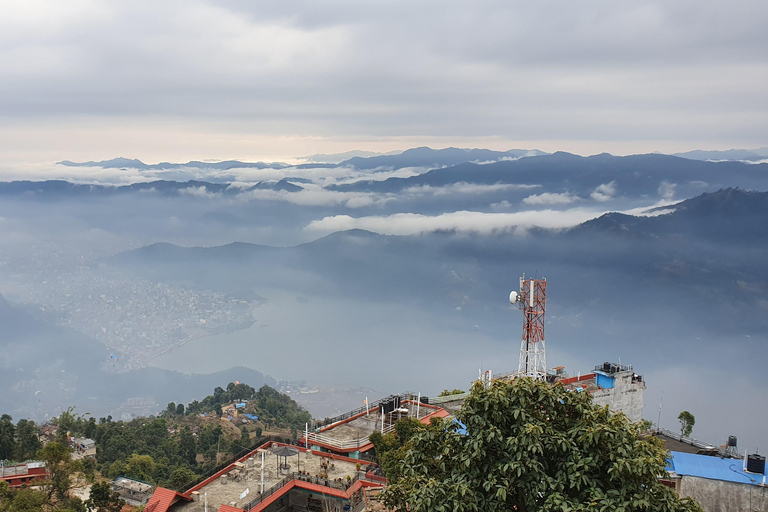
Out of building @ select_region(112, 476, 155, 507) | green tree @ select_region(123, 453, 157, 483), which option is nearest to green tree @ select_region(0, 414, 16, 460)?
green tree @ select_region(123, 453, 157, 483)

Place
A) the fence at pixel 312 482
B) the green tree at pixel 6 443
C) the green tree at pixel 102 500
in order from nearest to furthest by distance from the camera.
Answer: the fence at pixel 312 482
the green tree at pixel 102 500
the green tree at pixel 6 443

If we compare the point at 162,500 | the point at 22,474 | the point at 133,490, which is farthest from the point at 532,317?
the point at 22,474

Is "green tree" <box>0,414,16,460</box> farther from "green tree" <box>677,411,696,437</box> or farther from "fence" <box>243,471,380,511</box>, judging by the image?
"green tree" <box>677,411,696,437</box>

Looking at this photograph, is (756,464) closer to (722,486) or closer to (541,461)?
(722,486)

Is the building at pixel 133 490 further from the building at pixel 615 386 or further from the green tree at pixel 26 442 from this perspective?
the building at pixel 615 386

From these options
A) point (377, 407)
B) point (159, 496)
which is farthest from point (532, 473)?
point (377, 407)

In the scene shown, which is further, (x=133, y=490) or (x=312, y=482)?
(x=133, y=490)

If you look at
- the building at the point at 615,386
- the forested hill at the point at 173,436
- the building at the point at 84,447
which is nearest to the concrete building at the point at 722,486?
the building at the point at 615,386
